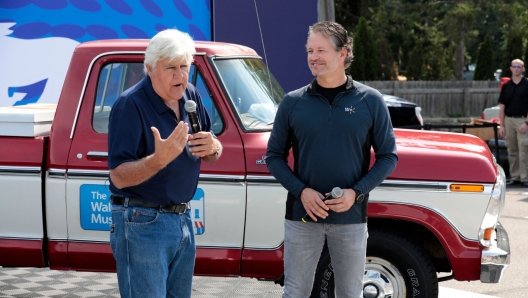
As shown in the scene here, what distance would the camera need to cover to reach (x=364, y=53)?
24.5 metres

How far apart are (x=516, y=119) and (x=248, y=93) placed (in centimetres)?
793

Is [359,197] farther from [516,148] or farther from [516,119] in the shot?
[516,148]

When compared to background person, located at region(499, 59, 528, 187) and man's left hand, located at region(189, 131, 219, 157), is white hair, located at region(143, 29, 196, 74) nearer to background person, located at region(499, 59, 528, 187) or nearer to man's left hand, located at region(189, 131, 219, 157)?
man's left hand, located at region(189, 131, 219, 157)

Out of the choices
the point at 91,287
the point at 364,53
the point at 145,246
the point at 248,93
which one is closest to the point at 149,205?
the point at 145,246

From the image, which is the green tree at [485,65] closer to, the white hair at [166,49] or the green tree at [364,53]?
the green tree at [364,53]

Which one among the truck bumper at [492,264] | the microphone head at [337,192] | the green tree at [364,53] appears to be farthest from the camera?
the green tree at [364,53]

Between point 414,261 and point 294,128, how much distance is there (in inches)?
60.5

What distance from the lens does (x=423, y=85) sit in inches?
979

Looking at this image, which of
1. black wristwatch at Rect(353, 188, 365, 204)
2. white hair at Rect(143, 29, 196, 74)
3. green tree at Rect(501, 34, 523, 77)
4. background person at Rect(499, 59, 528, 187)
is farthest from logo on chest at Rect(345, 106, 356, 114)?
green tree at Rect(501, 34, 523, 77)

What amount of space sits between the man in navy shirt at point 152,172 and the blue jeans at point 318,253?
636mm

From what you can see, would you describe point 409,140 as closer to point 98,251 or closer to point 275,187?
point 275,187

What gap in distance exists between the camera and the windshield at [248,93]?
5.38 m

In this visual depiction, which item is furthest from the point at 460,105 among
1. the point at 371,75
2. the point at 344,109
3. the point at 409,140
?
the point at 344,109

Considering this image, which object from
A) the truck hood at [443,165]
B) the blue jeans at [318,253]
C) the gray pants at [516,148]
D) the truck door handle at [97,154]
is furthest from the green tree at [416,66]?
the blue jeans at [318,253]
